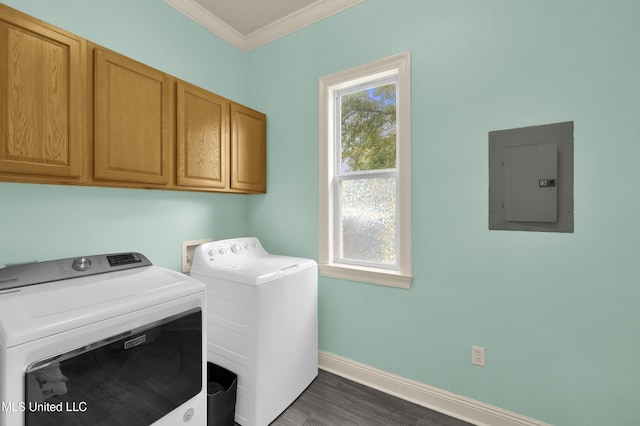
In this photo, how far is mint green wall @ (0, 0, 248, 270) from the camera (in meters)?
1.44

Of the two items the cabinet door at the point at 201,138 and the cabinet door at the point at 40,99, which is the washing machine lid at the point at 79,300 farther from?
the cabinet door at the point at 201,138

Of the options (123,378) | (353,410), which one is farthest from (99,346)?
(353,410)

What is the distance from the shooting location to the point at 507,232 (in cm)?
160

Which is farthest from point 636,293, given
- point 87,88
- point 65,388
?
point 87,88

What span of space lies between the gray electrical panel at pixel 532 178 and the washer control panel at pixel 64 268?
7.07 ft

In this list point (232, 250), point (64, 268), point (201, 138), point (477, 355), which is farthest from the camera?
point (232, 250)

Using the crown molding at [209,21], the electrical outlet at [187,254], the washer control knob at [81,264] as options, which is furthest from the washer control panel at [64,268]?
the crown molding at [209,21]

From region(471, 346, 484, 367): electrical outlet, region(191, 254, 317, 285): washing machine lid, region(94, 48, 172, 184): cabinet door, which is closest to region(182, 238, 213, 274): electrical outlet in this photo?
region(191, 254, 317, 285): washing machine lid

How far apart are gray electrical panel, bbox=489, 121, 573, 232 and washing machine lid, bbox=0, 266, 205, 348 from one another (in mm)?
1745

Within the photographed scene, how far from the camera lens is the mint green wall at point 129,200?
1.44 m

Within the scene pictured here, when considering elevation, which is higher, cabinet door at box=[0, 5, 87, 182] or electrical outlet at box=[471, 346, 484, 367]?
cabinet door at box=[0, 5, 87, 182]

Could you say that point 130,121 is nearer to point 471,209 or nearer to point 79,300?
point 79,300

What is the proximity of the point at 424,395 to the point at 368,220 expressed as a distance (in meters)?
1.25

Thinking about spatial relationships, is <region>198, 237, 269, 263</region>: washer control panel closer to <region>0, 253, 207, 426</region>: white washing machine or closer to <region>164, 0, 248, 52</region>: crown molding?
<region>0, 253, 207, 426</region>: white washing machine
